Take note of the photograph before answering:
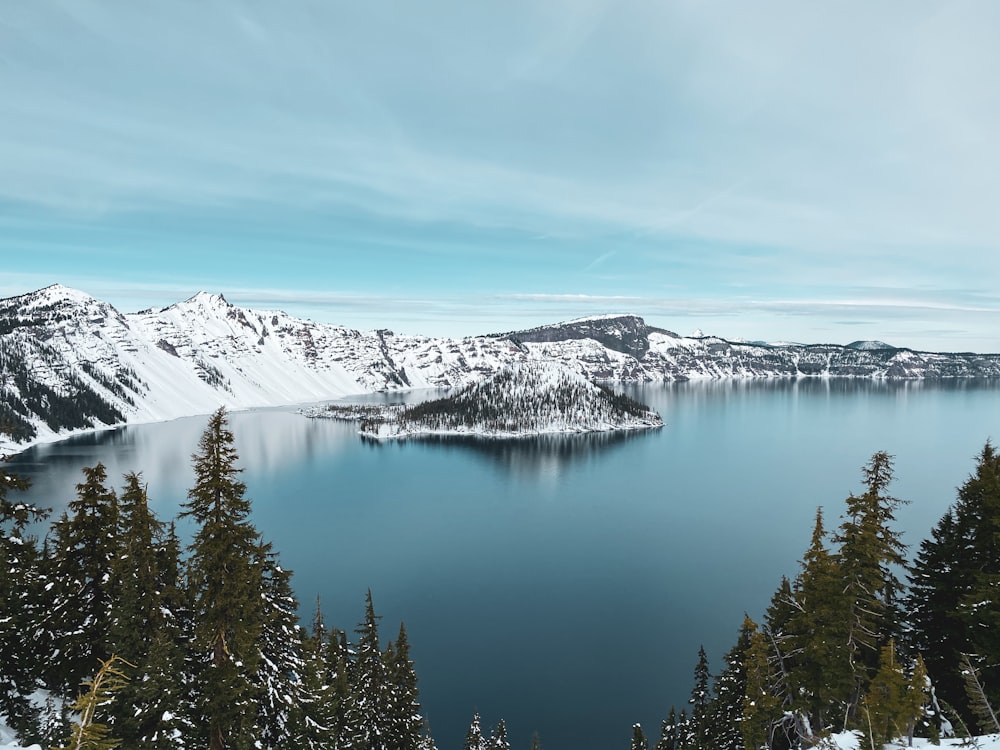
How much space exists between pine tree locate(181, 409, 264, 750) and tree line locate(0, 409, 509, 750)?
0.14 feet

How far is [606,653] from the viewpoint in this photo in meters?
63.1

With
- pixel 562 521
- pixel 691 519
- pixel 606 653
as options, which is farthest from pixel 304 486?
pixel 606 653

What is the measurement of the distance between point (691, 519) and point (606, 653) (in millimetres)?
57293

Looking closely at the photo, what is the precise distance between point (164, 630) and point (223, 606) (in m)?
3.05

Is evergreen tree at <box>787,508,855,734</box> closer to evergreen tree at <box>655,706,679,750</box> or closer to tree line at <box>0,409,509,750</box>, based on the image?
evergreen tree at <box>655,706,679,750</box>

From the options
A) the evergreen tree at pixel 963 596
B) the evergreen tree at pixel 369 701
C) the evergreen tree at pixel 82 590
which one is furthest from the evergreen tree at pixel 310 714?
the evergreen tree at pixel 963 596

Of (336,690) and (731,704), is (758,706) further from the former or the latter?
(336,690)

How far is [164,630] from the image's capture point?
18.9 m

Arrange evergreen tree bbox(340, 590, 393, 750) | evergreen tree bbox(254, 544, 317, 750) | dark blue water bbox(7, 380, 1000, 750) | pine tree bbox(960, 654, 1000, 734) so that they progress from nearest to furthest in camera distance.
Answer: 1. pine tree bbox(960, 654, 1000, 734)
2. evergreen tree bbox(254, 544, 317, 750)
3. evergreen tree bbox(340, 590, 393, 750)
4. dark blue water bbox(7, 380, 1000, 750)

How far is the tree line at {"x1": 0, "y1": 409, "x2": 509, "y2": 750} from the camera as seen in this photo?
17.3 meters

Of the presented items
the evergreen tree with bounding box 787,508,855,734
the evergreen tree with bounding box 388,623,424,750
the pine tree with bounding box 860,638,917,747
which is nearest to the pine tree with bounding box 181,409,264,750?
the pine tree with bounding box 860,638,917,747

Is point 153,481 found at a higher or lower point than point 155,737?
lower

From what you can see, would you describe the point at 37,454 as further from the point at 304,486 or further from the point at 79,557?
the point at 79,557

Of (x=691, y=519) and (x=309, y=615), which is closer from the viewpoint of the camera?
(x=309, y=615)
